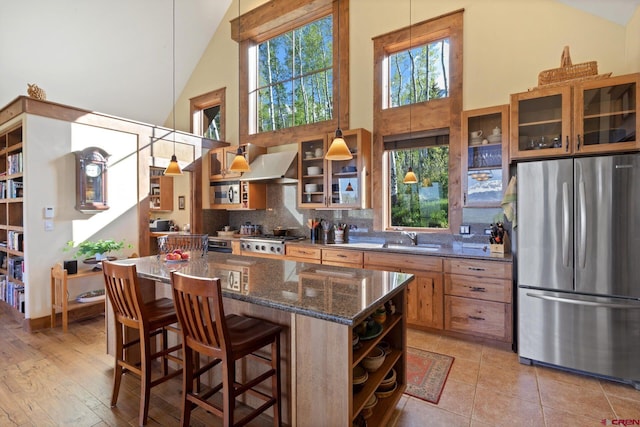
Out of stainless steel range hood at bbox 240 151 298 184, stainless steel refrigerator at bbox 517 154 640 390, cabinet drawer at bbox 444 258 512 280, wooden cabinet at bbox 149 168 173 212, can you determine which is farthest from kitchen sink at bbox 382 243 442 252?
wooden cabinet at bbox 149 168 173 212

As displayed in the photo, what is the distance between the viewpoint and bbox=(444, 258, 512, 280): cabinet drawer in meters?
2.96

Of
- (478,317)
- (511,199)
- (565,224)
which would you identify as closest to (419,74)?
(511,199)

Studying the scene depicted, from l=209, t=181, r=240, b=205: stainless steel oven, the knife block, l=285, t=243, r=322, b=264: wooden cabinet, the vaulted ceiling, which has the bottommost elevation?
l=285, t=243, r=322, b=264: wooden cabinet

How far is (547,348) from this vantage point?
264 centimetres

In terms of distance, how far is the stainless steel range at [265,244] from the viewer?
4.49 m

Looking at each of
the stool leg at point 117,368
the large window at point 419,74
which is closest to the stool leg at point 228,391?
the stool leg at point 117,368

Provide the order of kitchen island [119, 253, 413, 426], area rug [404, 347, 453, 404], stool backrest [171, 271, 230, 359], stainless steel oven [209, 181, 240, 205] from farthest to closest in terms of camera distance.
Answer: stainless steel oven [209, 181, 240, 205] → area rug [404, 347, 453, 404] → stool backrest [171, 271, 230, 359] → kitchen island [119, 253, 413, 426]

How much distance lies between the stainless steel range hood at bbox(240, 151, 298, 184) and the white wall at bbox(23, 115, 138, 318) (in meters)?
1.75

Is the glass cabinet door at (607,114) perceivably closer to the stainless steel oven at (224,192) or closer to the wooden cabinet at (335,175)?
the wooden cabinet at (335,175)

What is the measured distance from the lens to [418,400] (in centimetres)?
224

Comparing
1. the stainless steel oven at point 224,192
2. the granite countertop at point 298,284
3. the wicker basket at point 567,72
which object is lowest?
the granite countertop at point 298,284

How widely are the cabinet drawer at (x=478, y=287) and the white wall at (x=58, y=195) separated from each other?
431 centimetres

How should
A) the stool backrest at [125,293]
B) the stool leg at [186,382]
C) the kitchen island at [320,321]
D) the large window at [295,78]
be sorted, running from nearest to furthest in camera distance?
the kitchen island at [320,321]
the stool leg at [186,382]
the stool backrest at [125,293]
the large window at [295,78]

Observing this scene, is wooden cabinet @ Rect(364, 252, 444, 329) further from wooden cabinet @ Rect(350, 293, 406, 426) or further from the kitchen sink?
wooden cabinet @ Rect(350, 293, 406, 426)
